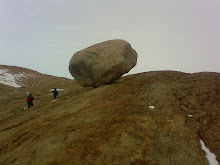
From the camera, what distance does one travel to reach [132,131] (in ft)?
26.6

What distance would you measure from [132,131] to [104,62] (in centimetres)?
776

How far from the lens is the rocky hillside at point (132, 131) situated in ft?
23.1

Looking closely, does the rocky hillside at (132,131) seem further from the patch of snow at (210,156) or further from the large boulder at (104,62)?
the large boulder at (104,62)

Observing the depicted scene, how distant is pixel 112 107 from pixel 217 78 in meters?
8.93

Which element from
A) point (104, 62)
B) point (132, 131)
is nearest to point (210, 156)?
point (132, 131)

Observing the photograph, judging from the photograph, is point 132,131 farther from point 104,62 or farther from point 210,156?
point 104,62

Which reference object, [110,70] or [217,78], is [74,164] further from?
[217,78]

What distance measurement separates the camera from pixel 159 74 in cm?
1520

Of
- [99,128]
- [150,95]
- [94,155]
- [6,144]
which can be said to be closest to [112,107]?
[99,128]

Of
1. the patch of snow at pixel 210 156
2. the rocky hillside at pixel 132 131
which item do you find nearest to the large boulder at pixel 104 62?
the rocky hillside at pixel 132 131

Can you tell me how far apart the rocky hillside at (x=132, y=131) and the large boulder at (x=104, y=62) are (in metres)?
2.57

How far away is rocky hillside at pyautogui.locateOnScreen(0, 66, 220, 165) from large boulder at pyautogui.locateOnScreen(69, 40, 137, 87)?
2574 mm

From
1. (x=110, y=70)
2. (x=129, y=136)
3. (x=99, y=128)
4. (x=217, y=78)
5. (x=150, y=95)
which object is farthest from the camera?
(x=110, y=70)

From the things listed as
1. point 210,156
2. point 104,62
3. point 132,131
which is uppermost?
point 104,62
